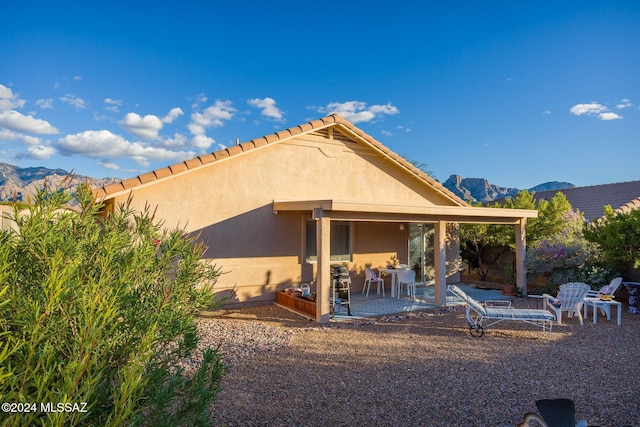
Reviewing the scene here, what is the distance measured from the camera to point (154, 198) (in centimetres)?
1067

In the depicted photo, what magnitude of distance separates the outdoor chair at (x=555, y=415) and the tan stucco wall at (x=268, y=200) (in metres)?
6.97

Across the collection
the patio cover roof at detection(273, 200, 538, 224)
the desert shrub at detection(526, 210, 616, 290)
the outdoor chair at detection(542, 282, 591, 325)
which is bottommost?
the outdoor chair at detection(542, 282, 591, 325)

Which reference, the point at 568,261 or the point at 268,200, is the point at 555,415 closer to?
the point at 268,200

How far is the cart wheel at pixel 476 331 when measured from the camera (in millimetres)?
8900

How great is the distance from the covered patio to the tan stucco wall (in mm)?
536

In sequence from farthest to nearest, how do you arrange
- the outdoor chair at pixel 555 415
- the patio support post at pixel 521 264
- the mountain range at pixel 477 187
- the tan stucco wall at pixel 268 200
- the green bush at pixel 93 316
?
the mountain range at pixel 477 187, the patio support post at pixel 521 264, the tan stucco wall at pixel 268 200, the outdoor chair at pixel 555 415, the green bush at pixel 93 316

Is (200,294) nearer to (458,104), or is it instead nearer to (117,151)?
(458,104)

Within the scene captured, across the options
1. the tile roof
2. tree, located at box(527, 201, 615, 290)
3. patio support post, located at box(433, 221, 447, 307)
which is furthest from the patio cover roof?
the tile roof

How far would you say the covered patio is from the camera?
984cm

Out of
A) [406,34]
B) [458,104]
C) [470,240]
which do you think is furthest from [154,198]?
[458,104]

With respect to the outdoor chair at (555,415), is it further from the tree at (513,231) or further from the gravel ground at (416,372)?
the tree at (513,231)

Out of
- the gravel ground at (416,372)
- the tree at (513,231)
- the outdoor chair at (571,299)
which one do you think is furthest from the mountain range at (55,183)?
the outdoor chair at (571,299)

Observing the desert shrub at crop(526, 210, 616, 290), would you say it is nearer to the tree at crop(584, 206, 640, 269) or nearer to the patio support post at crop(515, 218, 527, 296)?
the tree at crop(584, 206, 640, 269)

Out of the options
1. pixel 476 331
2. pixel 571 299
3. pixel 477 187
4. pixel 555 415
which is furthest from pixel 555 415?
pixel 477 187
